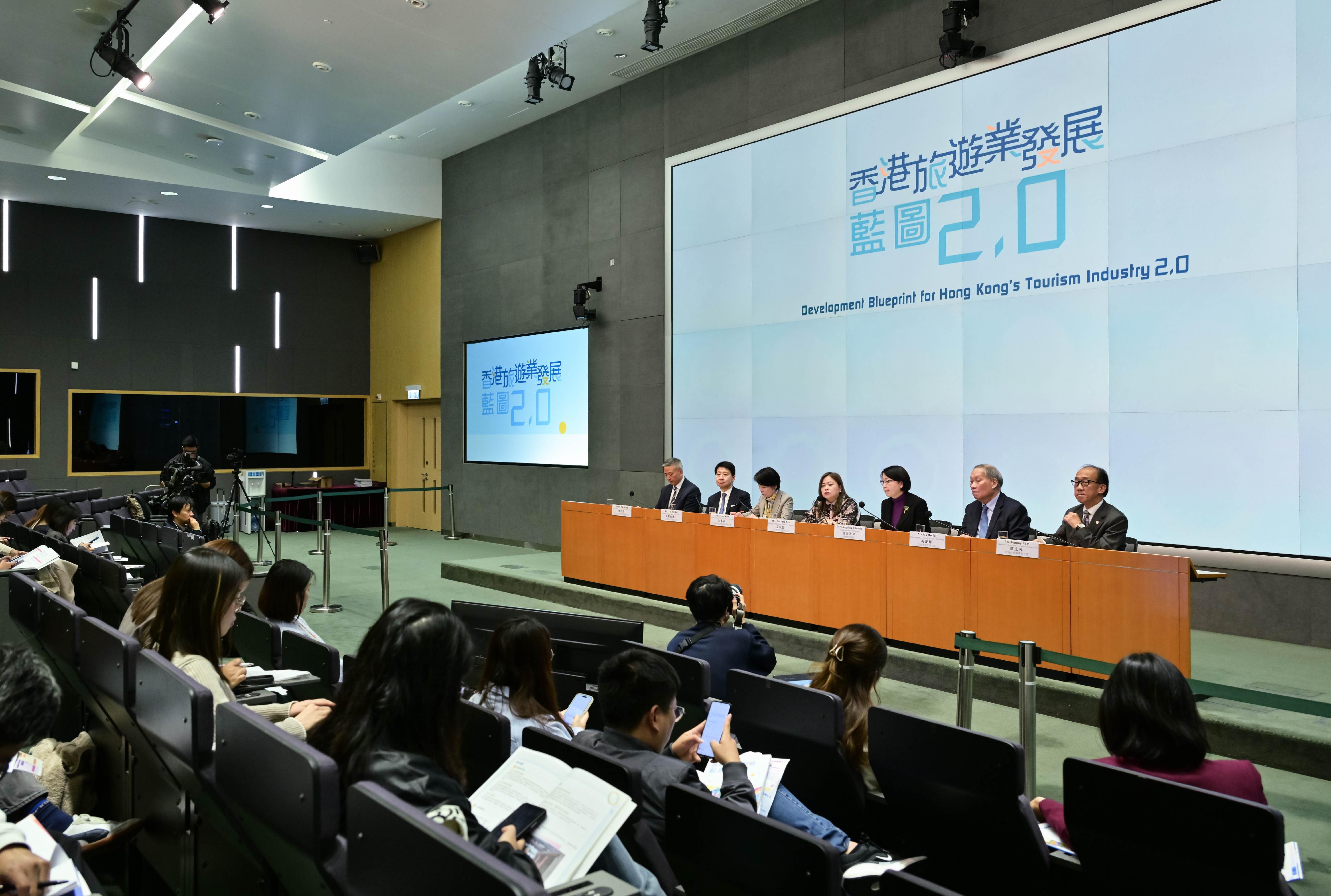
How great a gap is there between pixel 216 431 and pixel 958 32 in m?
11.9

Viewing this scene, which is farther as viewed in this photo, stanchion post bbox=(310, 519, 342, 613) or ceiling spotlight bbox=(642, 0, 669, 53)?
ceiling spotlight bbox=(642, 0, 669, 53)

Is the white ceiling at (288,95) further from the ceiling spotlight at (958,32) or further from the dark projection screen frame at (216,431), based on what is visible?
the dark projection screen frame at (216,431)

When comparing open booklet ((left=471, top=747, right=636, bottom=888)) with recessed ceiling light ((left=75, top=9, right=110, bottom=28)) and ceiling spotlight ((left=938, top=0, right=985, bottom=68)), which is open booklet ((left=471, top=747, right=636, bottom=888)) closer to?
ceiling spotlight ((left=938, top=0, right=985, bottom=68))

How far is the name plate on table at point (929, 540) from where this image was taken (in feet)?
18.3

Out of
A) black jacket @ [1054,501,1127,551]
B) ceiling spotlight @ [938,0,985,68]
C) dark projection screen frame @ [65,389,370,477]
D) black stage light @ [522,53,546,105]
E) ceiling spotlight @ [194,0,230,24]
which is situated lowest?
black jacket @ [1054,501,1127,551]

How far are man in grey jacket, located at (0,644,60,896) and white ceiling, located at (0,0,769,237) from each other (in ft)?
21.9

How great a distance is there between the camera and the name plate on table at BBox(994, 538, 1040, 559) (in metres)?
5.19

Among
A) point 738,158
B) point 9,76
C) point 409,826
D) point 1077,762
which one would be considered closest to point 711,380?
point 738,158

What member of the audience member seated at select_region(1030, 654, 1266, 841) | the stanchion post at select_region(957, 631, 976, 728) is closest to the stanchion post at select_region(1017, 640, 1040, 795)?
the stanchion post at select_region(957, 631, 976, 728)

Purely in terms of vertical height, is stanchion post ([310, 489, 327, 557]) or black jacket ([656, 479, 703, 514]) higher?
black jacket ([656, 479, 703, 514])

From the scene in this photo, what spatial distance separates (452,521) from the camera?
1381cm

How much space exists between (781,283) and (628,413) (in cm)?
258

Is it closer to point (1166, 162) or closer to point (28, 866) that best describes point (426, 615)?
point (28, 866)

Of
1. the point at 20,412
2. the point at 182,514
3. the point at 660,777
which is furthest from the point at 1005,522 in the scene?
the point at 20,412
